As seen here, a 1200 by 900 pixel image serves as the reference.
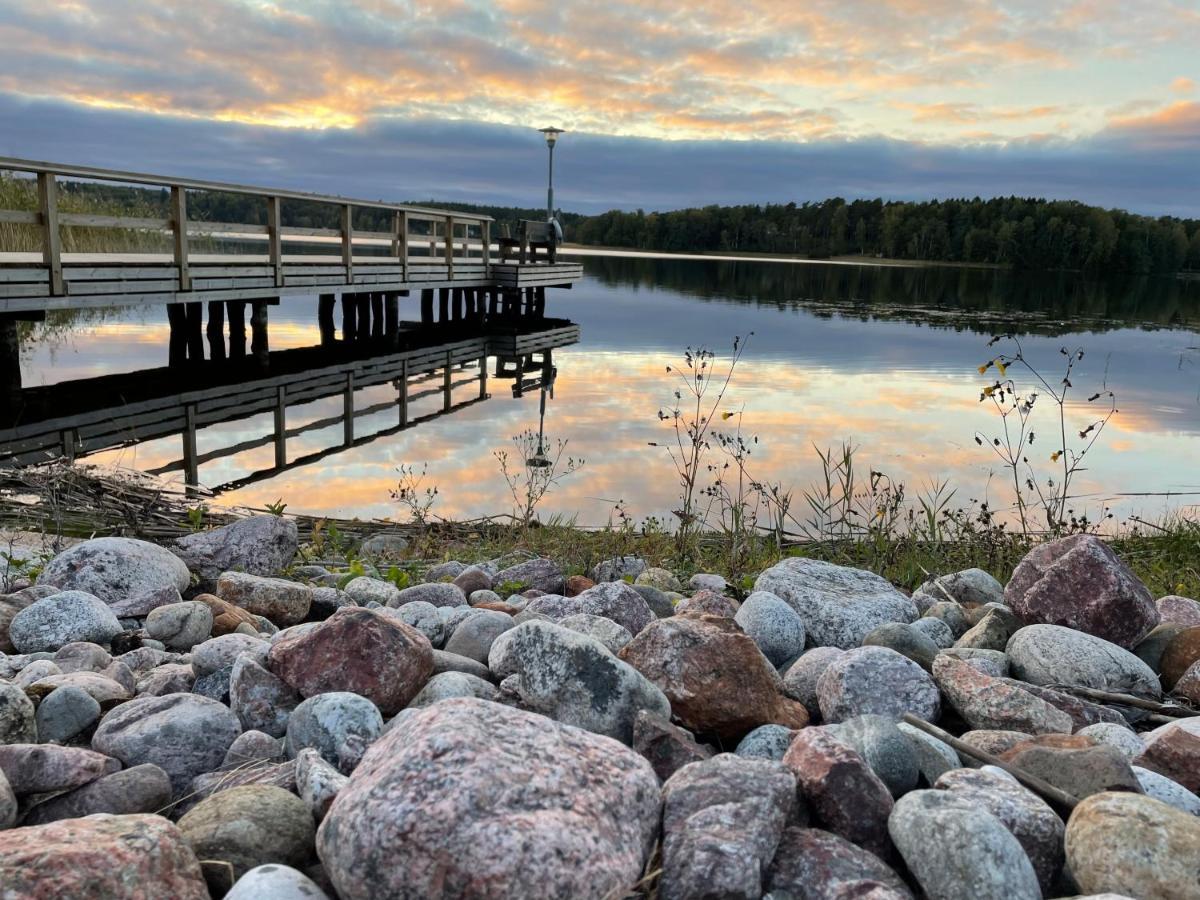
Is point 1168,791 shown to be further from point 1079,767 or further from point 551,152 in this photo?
point 551,152

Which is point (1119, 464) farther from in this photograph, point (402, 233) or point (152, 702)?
point (402, 233)

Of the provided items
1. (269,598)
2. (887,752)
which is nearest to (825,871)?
(887,752)

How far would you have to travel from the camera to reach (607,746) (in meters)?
1.94

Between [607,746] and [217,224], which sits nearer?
[607,746]

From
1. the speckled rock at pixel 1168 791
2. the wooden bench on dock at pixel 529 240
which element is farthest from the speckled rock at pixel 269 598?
the wooden bench on dock at pixel 529 240

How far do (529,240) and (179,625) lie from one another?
2226 centimetres

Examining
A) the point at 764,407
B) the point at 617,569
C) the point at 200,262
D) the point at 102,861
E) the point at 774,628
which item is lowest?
the point at 764,407

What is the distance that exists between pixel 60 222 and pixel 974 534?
10849mm

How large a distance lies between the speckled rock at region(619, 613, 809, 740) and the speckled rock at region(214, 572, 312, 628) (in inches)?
66.6

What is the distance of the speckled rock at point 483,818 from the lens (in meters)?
1.56

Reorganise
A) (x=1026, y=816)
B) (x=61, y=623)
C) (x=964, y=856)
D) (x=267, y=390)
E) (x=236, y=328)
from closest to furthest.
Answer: (x=964, y=856)
(x=1026, y=816)
(x=61, y=623)
(x=267, y=390)
(x=236, y=328)

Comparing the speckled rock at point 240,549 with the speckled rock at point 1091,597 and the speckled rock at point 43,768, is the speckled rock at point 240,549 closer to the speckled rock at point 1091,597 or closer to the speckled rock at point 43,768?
the speckled rock at point 43,768

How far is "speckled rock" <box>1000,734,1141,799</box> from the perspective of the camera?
209cm

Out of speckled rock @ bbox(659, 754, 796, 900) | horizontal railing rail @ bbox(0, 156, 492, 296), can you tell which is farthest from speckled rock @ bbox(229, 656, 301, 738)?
horizontal railing rail @ bbox(0, 156, 492, 296)
